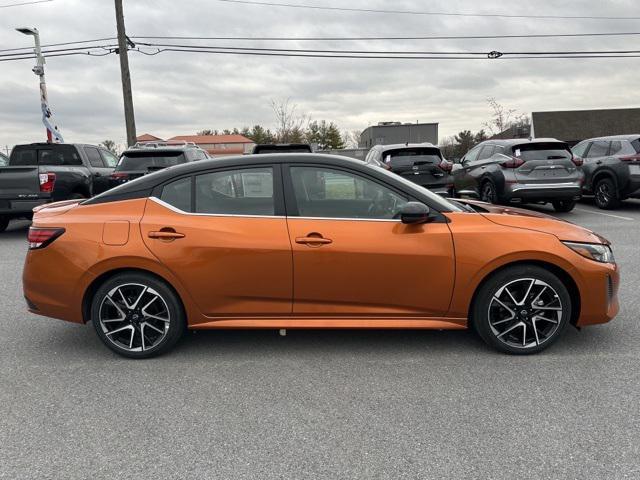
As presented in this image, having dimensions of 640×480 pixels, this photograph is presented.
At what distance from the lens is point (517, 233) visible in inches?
146

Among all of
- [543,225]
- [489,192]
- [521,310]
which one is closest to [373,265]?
[521,310]

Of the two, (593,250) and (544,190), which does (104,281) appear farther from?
(544,190)

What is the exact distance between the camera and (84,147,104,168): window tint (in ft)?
37.7

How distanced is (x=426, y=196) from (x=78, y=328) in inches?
131

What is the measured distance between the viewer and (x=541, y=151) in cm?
1088

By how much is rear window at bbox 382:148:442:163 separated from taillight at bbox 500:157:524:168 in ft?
4.62

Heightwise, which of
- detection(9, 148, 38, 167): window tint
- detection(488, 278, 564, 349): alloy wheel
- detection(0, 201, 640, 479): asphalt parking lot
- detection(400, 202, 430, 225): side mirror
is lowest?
detection(0, 201, 640, 479): asphalt parking lot

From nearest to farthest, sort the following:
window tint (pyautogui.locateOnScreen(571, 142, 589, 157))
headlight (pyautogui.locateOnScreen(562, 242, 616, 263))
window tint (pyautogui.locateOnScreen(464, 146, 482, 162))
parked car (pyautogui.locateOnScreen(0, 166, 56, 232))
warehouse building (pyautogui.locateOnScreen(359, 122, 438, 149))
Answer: headlight (pyautogui.locateOnScreen(562, 242, 616, 263)) → parked car (pyautogui.locateOnScreen(0, 166, 56, 232)) → window tint (pyautogui.locateOnScreen(571, 142, 589, 157)) → window tint (pyautogui.locateOnScreen(464, 146, 482, 162)) → warehouse building (pyautogui.locateOnScreen(359, 122, 438, 149))

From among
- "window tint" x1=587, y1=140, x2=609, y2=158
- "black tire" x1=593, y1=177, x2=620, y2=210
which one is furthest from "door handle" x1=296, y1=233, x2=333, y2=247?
"window tint" x1=587, y1=140, x2=609, y2=158

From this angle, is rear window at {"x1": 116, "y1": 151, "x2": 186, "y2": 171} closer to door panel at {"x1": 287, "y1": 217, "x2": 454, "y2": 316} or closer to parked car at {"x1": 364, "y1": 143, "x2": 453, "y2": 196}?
parked car at {"x1": 364, "y1": 143, "x2": 453, "y2": 196}

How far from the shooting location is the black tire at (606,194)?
38.8 ft

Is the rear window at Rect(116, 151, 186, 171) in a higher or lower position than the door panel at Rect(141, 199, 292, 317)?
higher

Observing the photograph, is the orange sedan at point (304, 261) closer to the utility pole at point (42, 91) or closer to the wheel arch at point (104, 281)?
the wheel arch at point (104, 281)

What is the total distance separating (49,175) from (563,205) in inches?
431
